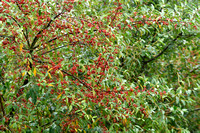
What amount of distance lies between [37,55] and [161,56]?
2347mm

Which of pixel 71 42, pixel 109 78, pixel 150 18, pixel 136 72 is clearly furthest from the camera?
pixel 136 72

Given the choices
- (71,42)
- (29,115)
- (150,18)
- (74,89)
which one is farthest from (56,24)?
(150,18)

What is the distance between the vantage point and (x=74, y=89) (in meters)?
2.32

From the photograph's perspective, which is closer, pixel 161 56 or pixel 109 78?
pixel 109 78

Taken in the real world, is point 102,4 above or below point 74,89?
above

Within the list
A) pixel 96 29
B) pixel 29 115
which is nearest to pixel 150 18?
pixel 96 29

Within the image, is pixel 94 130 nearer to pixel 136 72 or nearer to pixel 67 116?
pixel 67 116

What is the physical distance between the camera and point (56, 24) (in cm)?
212

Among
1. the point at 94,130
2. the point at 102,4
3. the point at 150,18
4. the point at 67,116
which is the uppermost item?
the point at 102,4

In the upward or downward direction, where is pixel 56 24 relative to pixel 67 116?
upward

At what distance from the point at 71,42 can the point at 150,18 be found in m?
1.03

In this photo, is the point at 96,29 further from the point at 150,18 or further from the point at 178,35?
the point at 178,35

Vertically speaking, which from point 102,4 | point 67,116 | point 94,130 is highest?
point 102,4

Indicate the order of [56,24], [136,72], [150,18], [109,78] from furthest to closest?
1. [136,72]
2. [150,18]
3. [109,78]
4. [56,24]
